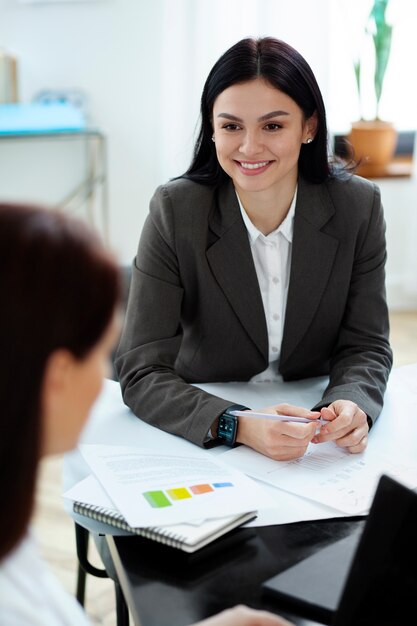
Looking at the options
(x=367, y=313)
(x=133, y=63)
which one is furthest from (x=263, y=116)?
(x=133, y=63)

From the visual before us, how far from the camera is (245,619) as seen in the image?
3.13ft

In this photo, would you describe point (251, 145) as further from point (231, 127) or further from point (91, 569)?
point (91, 569)

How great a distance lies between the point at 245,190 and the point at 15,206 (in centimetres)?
113

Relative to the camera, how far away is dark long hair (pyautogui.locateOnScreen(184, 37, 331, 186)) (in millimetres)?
1801

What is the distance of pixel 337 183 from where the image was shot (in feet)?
6.45

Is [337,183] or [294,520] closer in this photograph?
[294,520]

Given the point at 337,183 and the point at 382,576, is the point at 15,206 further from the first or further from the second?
the point at 337,183

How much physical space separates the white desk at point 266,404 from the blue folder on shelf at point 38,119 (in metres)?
2.07

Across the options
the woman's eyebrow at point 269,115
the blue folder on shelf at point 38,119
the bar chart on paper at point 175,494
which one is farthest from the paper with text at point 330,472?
the blue folder on shelf at point 38,119

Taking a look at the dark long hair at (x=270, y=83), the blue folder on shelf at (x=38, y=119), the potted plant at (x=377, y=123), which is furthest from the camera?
the potted plant at (x=377, y=123)

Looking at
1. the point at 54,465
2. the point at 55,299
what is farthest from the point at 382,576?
the point at 54,465

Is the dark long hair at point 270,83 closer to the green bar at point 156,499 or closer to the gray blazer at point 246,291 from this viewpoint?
the gray blazer at point 246,291

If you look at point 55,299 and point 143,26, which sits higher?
point 143,26

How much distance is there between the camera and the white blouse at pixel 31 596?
858 mm
